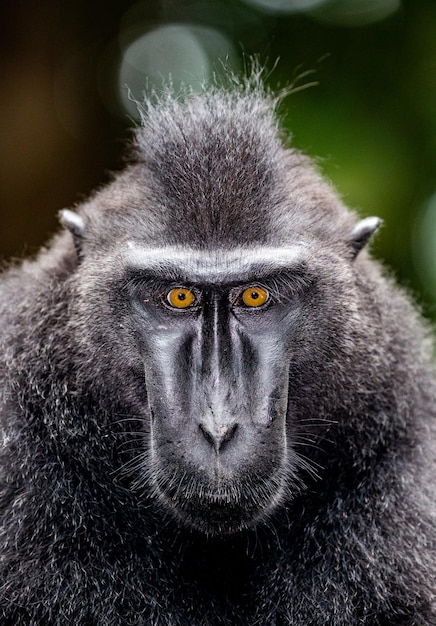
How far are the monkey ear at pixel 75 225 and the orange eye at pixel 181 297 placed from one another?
33.0 inches

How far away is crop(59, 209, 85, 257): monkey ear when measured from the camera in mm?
5270

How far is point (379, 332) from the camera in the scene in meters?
5.31

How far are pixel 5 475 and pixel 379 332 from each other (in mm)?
2323

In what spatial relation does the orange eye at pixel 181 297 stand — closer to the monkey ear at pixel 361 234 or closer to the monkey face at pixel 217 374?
the monkey face at pixel 217 374

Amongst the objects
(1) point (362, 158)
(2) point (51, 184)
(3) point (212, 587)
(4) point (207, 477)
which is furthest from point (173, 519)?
(2) point (51, 184)

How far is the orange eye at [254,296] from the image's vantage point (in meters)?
4.74

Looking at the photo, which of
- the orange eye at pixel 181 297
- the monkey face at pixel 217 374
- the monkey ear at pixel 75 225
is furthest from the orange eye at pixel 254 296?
the monkey ear at pixel 75 225

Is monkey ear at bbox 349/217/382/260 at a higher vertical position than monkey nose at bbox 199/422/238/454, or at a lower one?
higher

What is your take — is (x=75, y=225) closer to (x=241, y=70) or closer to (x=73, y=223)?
(x=73, y=223)

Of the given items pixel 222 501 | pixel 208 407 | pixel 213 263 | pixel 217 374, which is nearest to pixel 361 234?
pixel 213 263

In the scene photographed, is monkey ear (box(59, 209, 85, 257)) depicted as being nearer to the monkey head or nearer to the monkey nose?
the monkey head

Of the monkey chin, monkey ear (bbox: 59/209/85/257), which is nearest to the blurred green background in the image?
monkey ear (bbox: 59/209/85/257)

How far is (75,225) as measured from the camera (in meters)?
5.27

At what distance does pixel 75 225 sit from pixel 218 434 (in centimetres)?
175
